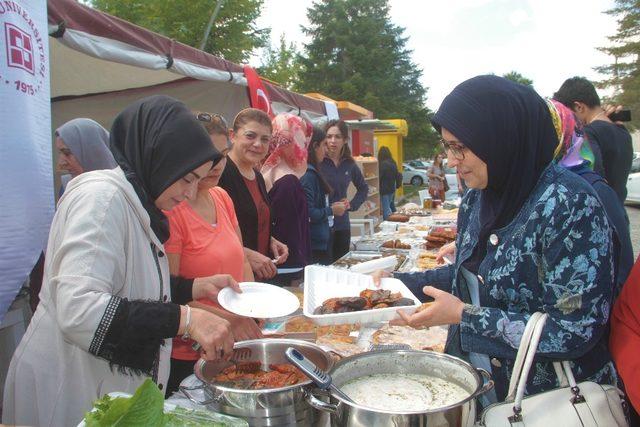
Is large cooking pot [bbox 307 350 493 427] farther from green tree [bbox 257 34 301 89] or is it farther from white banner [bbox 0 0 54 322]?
green tree [bbox 257 34 301 89]

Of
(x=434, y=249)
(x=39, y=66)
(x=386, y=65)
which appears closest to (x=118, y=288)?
(x=39, y=66)

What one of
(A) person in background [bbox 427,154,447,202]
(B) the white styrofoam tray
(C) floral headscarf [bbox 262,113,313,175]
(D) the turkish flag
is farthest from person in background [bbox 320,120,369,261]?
(A) person in background [bbox 427,154,447,202]

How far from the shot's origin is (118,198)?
1.37 meters

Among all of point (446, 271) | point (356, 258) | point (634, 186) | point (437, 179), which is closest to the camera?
point (446, 271)

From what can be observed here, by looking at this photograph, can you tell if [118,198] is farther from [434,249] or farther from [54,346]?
[434,249]

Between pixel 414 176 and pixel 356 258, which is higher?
pixel 414 176

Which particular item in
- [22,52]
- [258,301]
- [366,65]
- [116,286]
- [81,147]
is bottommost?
[258,301]

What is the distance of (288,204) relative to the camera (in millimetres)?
3365

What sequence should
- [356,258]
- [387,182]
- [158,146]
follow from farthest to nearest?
[387,182] → [356,258] → [158,146]

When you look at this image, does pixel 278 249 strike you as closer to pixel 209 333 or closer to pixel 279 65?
pixel 209 333

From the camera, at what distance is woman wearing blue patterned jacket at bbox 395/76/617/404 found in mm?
1175

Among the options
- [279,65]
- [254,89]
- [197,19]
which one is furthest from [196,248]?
[279,65]

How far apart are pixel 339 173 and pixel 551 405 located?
4630 millimetres

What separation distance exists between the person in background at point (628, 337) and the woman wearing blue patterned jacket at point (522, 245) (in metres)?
0.04
